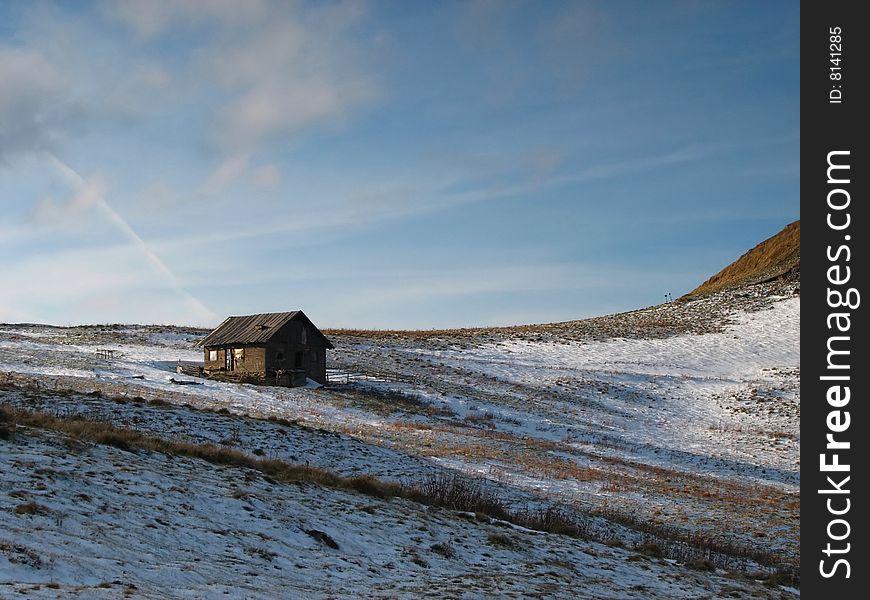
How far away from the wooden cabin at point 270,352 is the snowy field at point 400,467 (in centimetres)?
329

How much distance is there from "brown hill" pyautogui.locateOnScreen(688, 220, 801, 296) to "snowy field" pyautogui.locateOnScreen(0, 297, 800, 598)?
3442 centimetres

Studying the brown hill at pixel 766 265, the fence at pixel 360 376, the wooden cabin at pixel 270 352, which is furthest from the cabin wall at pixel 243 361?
the brown hill at pixel 766 265

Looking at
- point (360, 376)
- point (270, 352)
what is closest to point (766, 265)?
point (360, 376)

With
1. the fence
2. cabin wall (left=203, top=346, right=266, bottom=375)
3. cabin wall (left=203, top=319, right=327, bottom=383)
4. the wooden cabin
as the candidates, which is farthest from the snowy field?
cabin wall (left=203, top=319, right=327, bottom=383)

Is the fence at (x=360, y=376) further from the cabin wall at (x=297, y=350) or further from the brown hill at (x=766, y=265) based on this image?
the brown hill at (x=766, y=265)

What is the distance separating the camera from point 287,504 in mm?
14734

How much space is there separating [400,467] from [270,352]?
26.5 metres

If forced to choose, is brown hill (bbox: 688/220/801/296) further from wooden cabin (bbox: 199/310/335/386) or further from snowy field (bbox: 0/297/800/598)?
wooden cabin (bbox: 199/310/335/386)

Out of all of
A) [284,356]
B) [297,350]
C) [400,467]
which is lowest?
[400,467]

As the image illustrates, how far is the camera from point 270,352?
49.0 m

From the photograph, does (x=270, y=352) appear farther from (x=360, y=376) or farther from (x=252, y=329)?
(x=360, y=376)
